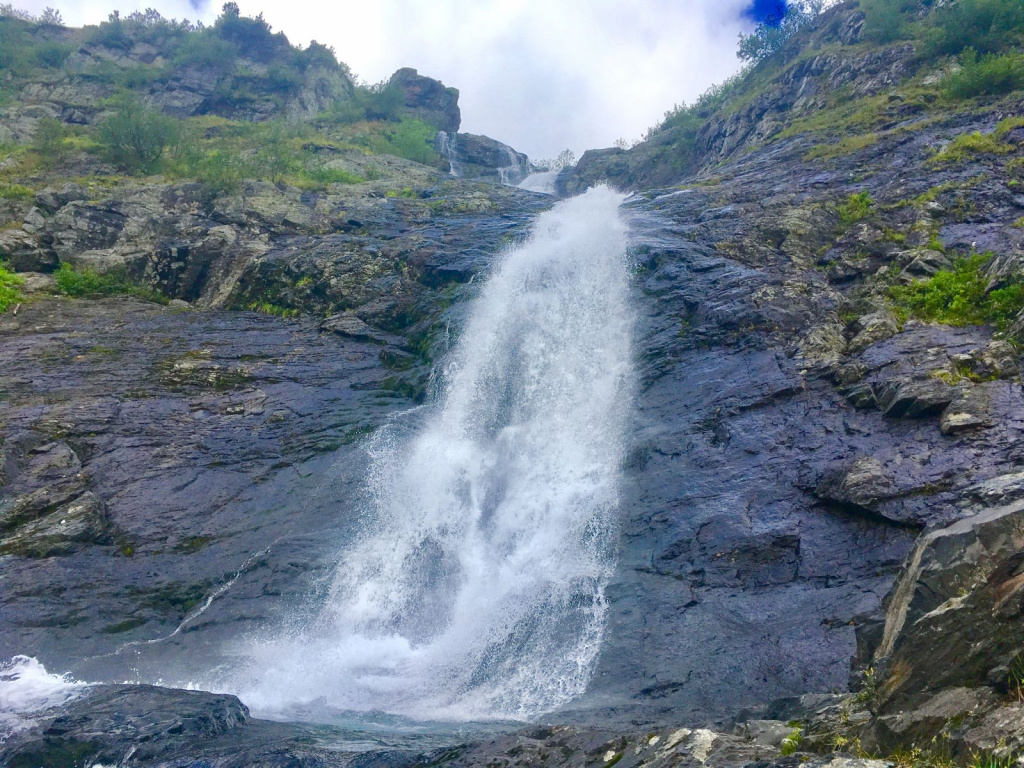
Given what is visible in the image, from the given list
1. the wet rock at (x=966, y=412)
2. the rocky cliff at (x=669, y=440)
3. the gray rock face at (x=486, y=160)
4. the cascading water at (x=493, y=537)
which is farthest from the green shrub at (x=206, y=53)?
the wet rock at (x=966, y=412)

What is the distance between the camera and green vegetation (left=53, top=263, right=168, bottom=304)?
76.8 ft

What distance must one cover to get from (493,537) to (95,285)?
17848 millimetres

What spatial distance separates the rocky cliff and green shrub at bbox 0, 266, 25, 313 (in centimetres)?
36

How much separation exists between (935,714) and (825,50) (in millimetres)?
40453

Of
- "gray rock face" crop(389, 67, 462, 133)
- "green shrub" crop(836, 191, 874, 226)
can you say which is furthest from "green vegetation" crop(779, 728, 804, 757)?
"gray rock face" crop(389, 67, 462, 133)

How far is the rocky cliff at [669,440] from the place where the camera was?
Answer: 707cm

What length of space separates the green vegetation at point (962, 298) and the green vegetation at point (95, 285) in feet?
77.1

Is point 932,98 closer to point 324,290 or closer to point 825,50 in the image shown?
point 825,50

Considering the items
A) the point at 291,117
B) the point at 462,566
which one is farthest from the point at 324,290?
the point at 291,117

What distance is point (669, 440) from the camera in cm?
1534

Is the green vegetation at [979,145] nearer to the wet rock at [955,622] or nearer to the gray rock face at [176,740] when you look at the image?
the wet rock at [955,622]

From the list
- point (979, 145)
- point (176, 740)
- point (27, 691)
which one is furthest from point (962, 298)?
point (27, 691)

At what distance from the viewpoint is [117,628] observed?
513 inches

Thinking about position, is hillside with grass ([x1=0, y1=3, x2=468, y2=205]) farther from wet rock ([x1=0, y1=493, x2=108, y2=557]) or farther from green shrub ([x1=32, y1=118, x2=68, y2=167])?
wet rock ([x1=0, y1=493, x2=108, y2=557])
